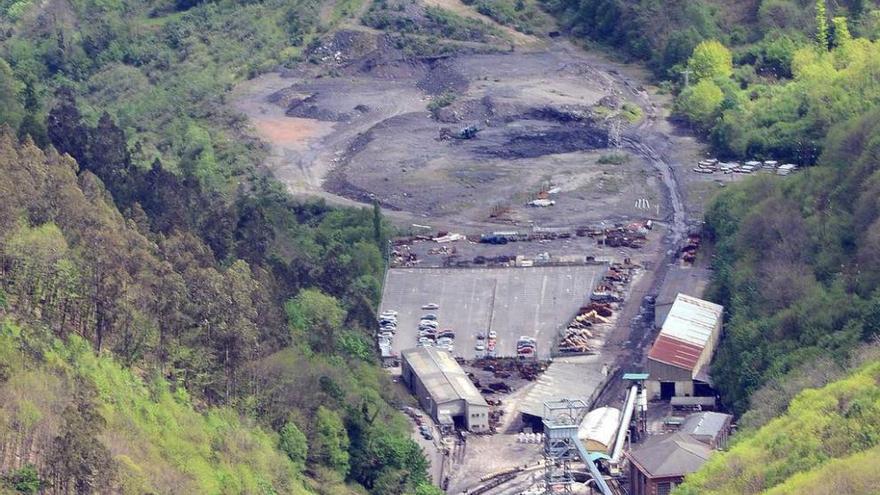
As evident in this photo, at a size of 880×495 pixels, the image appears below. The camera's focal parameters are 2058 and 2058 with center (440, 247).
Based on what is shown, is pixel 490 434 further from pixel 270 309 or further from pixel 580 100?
pixel 580 100

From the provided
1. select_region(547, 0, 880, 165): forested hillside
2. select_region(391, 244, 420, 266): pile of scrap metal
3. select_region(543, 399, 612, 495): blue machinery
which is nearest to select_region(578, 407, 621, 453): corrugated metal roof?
select_region(543, 399, 612, 495): blue machinery

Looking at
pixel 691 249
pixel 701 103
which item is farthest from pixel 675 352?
pixel 701 103

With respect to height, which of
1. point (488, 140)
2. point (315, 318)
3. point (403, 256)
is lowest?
point (488, 140)

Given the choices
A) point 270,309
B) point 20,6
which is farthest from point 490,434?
point 20,6

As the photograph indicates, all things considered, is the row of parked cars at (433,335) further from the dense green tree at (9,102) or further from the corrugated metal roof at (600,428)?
the dense green tree at (9,102)

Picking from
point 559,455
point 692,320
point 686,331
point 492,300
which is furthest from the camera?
point 492,300

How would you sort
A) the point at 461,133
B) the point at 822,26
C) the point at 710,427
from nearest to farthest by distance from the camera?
the point at 710,427
the point at 461,133
the point at 822,26

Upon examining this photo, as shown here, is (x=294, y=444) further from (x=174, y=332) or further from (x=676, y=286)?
(x=676, y=286)
